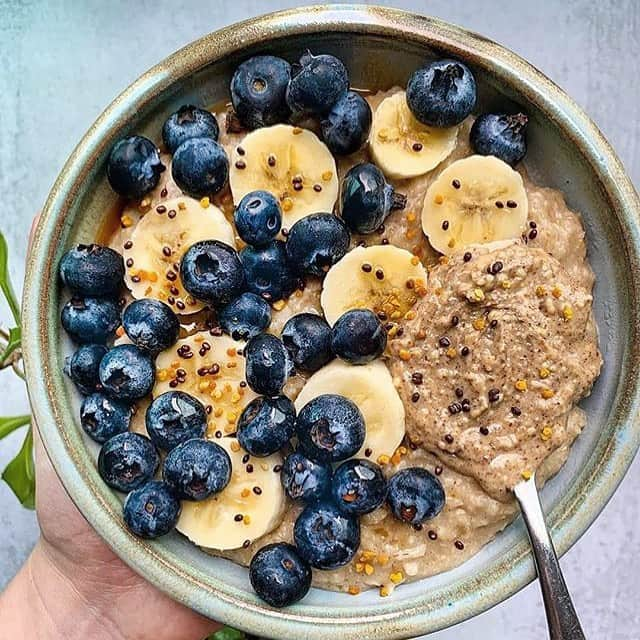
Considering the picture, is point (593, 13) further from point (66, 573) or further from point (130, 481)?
point (66, 573)

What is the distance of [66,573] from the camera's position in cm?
171

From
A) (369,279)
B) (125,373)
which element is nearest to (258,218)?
(369,279)

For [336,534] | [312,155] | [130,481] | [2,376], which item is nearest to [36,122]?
[2,376]

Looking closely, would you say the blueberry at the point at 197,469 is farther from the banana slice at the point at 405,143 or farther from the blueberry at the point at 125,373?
the banana slice at the point at 405,143

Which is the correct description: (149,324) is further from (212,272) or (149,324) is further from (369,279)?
(369,279)

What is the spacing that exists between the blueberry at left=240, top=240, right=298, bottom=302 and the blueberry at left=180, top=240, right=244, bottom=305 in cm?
3

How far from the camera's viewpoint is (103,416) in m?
1.36

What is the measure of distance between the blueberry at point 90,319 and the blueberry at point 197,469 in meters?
0.22

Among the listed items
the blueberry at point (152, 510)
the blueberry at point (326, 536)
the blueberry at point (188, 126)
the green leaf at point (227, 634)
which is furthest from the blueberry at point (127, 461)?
the green leaf at point (227, 634)

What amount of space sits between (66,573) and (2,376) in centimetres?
47

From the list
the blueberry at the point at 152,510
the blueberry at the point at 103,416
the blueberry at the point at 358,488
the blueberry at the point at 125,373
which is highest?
the blueberry at the point at 358,488

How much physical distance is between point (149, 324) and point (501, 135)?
0.61 m

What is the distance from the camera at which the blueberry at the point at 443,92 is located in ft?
4.37

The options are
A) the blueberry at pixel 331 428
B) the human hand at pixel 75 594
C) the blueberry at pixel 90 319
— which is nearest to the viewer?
the blueberry at pixel 331 428
